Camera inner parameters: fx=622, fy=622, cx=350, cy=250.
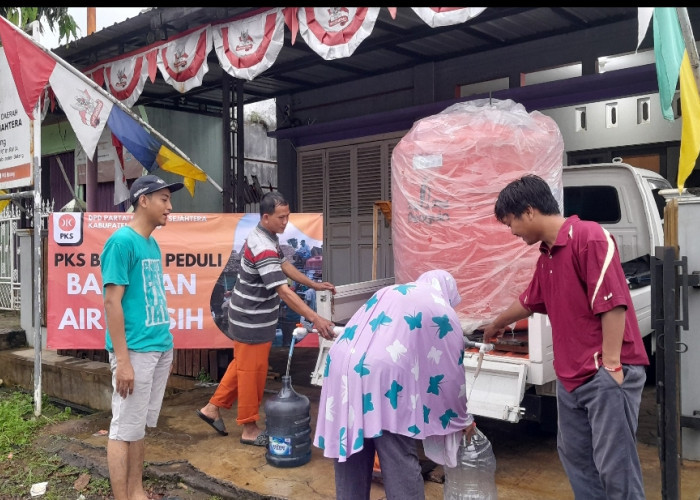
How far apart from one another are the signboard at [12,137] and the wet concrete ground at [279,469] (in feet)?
8.06

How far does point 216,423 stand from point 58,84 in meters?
3.50

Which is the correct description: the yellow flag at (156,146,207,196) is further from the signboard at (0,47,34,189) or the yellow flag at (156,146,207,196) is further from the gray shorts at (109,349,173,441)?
the gray shorts at (109,349,173,441)

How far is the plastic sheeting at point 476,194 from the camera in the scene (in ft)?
13.5

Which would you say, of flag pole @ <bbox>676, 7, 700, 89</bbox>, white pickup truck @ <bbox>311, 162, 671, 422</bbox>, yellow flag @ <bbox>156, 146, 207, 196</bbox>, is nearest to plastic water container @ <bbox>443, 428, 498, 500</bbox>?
white pickup truck @ <bbox>311, 162, 671, 422</bbox>

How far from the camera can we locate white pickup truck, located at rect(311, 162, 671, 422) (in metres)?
3.62

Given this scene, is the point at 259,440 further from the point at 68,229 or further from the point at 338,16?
the point at 338,16

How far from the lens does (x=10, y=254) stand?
929cm

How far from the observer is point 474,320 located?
4.22m

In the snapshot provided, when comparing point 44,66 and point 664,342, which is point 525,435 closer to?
point 664,342

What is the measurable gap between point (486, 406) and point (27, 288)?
20.6ft

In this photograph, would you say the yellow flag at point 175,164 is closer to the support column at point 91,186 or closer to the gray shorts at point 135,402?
the gray shorts at point 135,402

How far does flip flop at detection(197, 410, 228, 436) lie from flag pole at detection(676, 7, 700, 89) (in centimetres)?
410

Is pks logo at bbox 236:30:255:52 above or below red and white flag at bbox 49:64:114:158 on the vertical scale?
above

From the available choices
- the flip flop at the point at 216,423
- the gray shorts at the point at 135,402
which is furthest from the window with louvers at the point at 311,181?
the gray shorts at the point at 135,402
